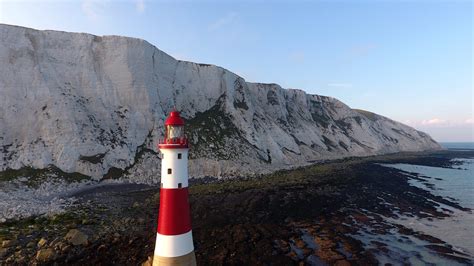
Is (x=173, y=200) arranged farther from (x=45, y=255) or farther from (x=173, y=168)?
(x=45, y=255)

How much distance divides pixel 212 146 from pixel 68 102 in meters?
24.2

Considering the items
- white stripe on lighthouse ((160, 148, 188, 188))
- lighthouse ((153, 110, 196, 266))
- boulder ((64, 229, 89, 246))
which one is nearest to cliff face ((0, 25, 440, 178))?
boulder ((64, 229, 89, 246))

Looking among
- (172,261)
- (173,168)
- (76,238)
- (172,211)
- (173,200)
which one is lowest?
(76,238)

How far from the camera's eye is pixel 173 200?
1103cm

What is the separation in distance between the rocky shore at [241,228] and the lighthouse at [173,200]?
5.53 m

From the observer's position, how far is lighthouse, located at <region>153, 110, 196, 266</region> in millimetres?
10992

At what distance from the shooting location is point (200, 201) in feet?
102

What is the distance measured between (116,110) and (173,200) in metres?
44.8

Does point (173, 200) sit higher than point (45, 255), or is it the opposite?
point (173, 200)

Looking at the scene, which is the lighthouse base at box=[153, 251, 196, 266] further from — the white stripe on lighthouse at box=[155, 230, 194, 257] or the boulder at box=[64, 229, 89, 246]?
the boulder at box=[64, 229, 89, 246]

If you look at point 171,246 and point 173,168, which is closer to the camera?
point 173,168

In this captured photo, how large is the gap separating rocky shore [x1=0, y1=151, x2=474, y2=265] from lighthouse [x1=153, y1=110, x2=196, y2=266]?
5.53m

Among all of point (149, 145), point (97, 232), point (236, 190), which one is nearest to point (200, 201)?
point (236, 190)

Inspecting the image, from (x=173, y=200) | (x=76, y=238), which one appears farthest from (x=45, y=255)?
(x=173, y=200)
